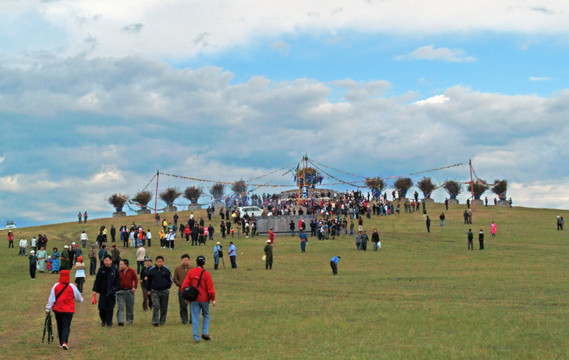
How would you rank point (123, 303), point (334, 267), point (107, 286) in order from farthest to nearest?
point (334, 267) → point (123, 303) → point (107, 286)

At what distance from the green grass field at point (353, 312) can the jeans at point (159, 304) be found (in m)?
0.35

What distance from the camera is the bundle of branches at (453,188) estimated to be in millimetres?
108800

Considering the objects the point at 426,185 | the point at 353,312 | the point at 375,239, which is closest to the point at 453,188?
the point at 426,185

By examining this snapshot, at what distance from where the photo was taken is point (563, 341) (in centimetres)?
1233

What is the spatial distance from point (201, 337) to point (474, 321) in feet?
21.6

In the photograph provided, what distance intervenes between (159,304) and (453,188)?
99.1 m

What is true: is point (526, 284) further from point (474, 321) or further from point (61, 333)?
point (61, 333)

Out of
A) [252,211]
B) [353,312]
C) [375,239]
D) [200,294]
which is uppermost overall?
[252,211]

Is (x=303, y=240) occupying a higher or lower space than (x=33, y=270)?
higher

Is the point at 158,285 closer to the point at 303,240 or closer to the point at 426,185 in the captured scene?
the point at 303,240

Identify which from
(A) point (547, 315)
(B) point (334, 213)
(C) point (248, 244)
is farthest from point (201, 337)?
(B) point (334, 213)

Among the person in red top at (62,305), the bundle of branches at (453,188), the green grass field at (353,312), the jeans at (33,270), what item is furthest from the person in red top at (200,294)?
the bundle of branches at (453,188)

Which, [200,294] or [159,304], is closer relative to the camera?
[200,294]

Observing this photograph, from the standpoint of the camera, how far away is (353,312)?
17.2 m
